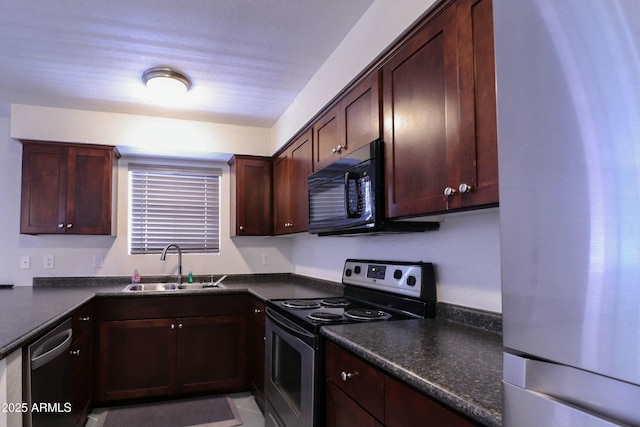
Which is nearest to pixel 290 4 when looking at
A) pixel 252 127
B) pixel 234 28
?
pixel 234 28

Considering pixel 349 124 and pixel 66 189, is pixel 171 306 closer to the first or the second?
pixel 66 189

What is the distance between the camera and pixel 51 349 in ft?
6.07

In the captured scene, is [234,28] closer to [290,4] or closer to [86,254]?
[290,4]

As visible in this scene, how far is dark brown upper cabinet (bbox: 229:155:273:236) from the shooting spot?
11.8 feet

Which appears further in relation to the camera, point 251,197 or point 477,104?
point 251,197

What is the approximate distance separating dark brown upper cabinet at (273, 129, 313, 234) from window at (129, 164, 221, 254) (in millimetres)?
762

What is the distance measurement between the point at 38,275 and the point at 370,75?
325 centimetres

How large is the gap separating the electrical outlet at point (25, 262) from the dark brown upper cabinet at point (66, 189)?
14.2 inches

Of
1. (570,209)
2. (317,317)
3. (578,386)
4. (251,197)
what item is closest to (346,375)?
(317,317)

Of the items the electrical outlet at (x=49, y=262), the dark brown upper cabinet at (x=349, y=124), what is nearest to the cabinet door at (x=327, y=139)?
the dark brown upper cabinet at (x=349, y=124)

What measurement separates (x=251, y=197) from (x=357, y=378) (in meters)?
2.49

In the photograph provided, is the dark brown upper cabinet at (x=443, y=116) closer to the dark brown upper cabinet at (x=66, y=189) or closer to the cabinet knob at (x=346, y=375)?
the cabinet knob at (x=346, y=375)

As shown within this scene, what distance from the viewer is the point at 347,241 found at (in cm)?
279

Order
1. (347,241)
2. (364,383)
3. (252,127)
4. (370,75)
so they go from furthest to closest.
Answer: (252,127) → (347,241) → (370,75) → (364,383)
